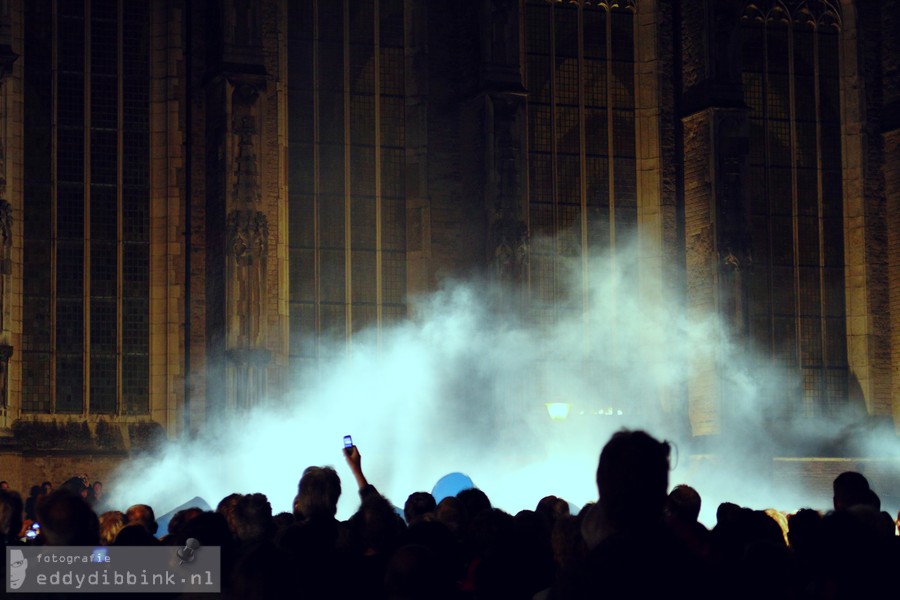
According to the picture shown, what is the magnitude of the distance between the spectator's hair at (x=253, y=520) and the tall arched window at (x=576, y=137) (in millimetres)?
15625

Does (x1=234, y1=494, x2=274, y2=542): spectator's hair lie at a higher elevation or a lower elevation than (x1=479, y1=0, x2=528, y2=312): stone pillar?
lower

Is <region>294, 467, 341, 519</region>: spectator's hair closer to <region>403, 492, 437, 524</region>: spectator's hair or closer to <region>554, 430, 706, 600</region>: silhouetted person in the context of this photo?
<region>403, 492, 437, 524</region>: spectator's hair

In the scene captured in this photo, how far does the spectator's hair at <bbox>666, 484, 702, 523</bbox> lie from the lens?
6309 mm

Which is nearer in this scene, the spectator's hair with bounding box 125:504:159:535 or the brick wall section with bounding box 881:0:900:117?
the spectator's hair with bounding box 125:504:159:535

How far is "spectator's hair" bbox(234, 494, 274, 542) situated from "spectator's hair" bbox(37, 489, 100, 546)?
2.15m

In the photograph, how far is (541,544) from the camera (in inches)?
251

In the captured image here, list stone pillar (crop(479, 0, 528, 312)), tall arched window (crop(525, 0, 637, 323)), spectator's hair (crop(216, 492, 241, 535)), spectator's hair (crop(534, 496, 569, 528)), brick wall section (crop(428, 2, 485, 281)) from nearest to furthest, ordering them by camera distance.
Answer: spectator's hair (crop(216, 492, 241, 535)) → spectator's hair (crop(534, 496, 569, 528)) → stone pillar (crop(479, 0, 528, 312)) → brick wall section (crop(428, 2, 485, 281)) → tall arched window (crop(525, 0, 637, 323))

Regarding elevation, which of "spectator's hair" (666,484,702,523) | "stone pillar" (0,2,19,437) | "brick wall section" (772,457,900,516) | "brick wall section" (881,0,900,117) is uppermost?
"brick wall section" (881,0,900,117)

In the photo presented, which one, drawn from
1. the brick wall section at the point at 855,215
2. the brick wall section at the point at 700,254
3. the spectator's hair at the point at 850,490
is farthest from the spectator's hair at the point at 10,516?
the brick wall section at the point at 855,215

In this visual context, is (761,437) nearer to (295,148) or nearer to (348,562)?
(295,148)

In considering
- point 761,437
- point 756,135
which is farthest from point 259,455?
point 756,135

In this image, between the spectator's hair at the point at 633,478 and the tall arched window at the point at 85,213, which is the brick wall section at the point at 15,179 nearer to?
the tall arched window at the point at 85,213

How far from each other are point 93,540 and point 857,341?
20.6 meters

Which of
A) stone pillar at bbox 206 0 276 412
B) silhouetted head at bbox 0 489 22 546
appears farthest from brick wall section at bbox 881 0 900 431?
silhouetted head at bbox 0 489 22 546
